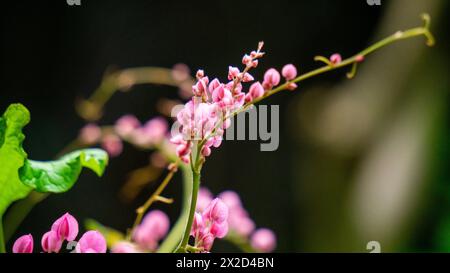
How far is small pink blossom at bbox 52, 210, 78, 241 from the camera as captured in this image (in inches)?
16.6

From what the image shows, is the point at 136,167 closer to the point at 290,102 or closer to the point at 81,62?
the point at 81,62

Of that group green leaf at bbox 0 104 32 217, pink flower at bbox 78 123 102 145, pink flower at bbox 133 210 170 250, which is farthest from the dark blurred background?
green leaf at bbox 0 104 32 217

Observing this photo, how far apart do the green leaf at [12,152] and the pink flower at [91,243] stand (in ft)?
0.29

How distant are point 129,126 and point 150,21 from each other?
48.1 inches

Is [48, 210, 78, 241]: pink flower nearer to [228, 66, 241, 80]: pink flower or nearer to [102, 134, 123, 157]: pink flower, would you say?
[228, 66, 241, 80]: pink flower

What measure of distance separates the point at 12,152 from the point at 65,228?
9 cm

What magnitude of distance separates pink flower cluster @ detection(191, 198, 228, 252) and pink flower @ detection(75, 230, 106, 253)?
0.21ft

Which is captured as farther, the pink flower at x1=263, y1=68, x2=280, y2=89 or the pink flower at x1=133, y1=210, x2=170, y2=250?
the pink flower at x1=133, y1=210, x2=170, y2=250

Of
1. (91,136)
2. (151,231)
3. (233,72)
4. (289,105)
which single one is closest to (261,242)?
(151,231)

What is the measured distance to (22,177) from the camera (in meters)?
0.46

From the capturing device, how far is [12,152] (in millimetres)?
469

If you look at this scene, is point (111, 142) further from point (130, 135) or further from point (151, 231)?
point (151, 231)
